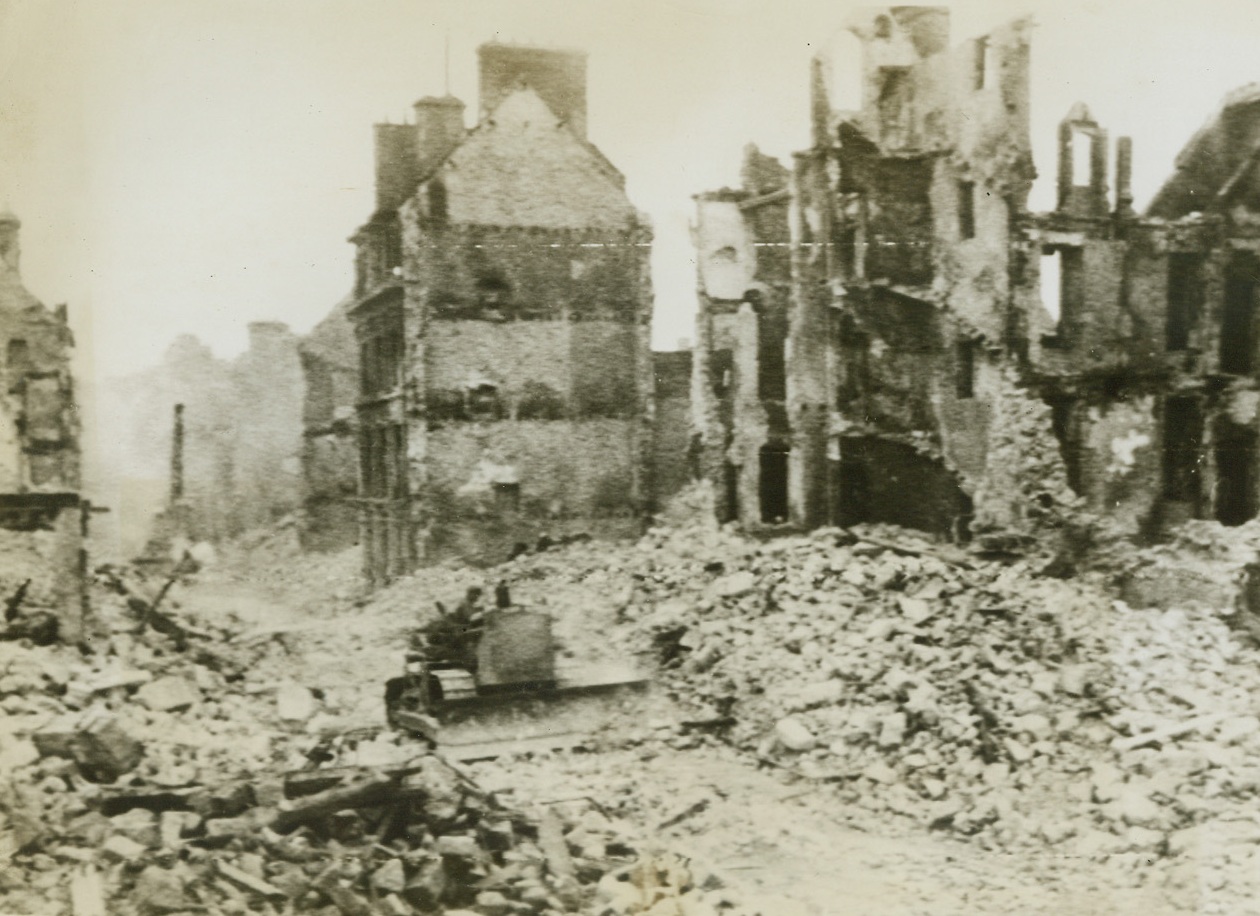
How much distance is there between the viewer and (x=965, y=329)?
8609mm

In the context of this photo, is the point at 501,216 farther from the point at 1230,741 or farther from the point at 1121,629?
the point at 1230,741

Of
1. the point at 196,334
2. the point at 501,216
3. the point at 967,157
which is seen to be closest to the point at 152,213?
the point at 196,334

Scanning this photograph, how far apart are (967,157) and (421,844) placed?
6.50 meters

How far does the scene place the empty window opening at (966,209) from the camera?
27.1 feet

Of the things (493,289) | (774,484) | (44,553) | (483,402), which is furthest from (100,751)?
(774,484)

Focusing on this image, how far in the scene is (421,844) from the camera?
6.04m

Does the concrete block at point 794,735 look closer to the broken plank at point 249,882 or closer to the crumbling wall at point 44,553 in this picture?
the broken plank at point 249,882

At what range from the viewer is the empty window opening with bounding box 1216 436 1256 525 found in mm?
7602

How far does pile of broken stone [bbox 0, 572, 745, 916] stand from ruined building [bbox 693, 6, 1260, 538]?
3.07 metres

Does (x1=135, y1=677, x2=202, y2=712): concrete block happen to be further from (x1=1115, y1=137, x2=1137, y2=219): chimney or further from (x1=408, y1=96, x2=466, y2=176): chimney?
(x1=1115, y1=137, x2=1137, y2=219): chimney

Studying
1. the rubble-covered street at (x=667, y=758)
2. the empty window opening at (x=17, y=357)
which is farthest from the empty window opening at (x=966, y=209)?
the empty window opening at (x=17, y=357)

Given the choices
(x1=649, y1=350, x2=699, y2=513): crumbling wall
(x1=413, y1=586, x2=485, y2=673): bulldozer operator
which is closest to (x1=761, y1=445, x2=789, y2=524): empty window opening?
(x1=649, y1=350, x2=699, y2=513): crumbling wall

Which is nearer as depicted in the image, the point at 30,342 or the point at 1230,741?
the point at 30,342

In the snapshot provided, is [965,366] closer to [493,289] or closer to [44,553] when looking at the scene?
[493,289]
